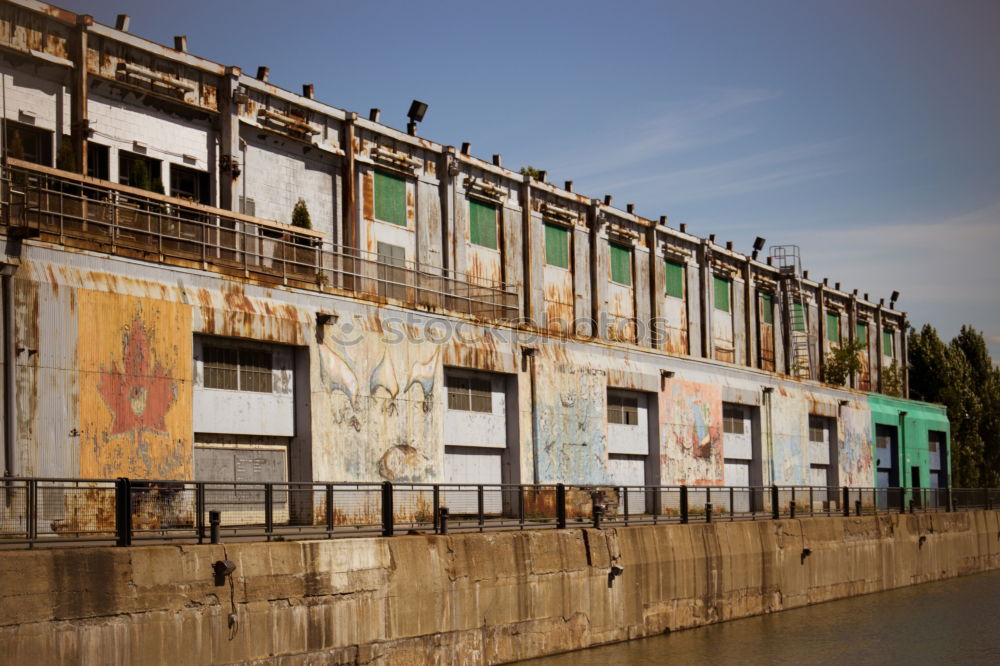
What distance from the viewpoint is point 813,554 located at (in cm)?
3566

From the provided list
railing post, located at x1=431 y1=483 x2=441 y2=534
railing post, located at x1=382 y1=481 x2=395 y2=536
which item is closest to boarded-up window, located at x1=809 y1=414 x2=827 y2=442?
railing post, located at x1=431 y1=483 x2=441 y2=534

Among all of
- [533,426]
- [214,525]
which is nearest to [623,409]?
[533,426]

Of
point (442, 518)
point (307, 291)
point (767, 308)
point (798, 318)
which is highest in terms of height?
point (767, 308)

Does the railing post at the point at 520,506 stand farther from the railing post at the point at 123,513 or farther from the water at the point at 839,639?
the railing post at the point at 123,513

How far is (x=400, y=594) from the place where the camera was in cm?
2092

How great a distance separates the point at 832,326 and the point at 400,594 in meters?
50.5

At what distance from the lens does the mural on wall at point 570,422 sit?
34344 mm

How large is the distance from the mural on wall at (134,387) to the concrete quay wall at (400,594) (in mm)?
5310

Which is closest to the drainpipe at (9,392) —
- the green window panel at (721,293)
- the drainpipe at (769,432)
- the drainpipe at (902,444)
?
the drainpipe at (769,432)

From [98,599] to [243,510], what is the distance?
348 cm

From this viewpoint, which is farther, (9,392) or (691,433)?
(691,433)

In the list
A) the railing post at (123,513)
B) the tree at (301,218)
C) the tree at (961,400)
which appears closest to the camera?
the railing post at (123,513)

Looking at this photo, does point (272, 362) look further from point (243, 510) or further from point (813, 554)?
point (813, 554)

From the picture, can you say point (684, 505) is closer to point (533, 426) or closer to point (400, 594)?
point (533, 426)
